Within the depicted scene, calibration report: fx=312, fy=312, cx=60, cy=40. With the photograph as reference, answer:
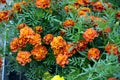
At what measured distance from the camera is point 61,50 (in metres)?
2.09

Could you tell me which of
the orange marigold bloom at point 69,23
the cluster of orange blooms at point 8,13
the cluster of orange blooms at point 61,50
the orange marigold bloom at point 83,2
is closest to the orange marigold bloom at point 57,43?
the cluster of orange blooms at point 61,50

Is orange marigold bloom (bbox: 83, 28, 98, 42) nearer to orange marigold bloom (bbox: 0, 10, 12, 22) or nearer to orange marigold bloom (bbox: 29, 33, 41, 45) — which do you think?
orange marigold bloom (bbox: 29, 33, 41, 45)

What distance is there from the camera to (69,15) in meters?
2.27

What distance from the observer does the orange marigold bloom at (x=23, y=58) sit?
6.91 feet

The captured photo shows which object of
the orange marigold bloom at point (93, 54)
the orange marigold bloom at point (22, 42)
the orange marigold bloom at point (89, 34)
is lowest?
the orange marigold bloom at point (93, 54)

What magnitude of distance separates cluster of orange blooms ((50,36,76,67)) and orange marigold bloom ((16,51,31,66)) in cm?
19

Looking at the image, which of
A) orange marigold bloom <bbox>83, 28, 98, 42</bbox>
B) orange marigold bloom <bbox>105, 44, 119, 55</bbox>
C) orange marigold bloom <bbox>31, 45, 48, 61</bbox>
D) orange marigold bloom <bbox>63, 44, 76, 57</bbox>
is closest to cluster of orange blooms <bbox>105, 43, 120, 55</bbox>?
orange marigold bloom <bbox>105, 44, 119, 55</bbox>

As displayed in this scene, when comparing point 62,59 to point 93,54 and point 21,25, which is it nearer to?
point 93,54

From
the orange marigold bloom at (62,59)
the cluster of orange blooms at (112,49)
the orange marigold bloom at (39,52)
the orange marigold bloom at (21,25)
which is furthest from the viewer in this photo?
the orange marigold bloom at (21,25)

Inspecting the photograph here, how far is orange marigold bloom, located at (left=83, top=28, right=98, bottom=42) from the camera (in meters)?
1.95

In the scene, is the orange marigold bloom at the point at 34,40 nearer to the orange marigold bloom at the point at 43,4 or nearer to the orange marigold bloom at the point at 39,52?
the orange marigold bloom at the point at 39,52

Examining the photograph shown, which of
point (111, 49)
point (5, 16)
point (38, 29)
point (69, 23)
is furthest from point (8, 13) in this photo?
point (111, 49)

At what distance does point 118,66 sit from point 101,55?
8.9 inches

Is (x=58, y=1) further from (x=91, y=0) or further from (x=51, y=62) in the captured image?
(x=51, y=62)
